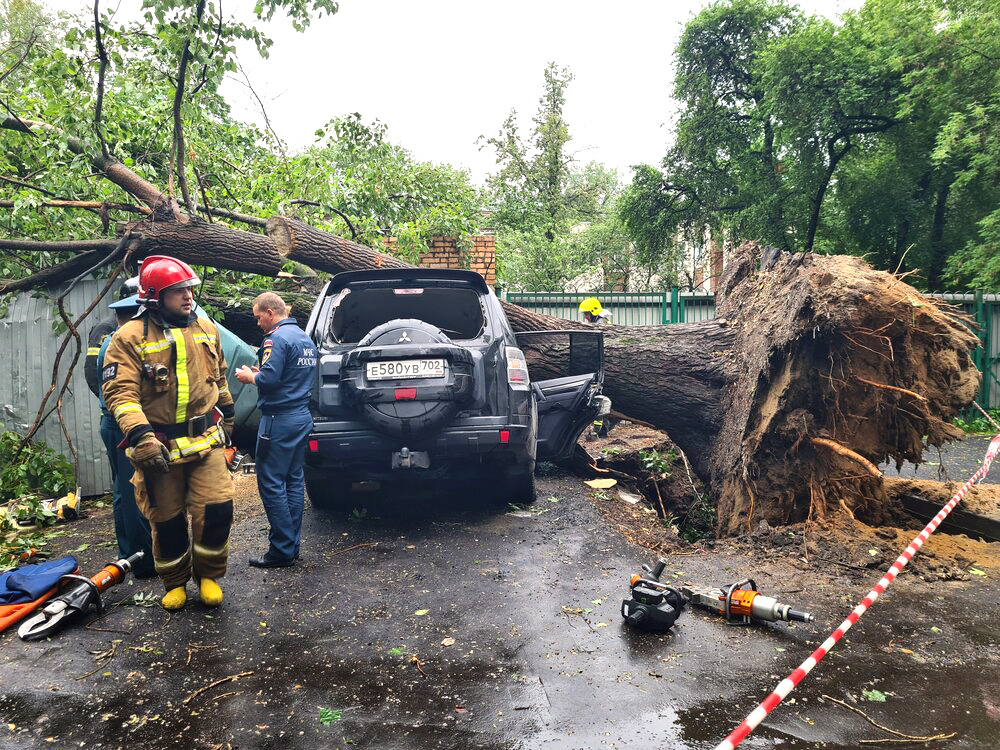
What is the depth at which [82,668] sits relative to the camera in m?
3.37

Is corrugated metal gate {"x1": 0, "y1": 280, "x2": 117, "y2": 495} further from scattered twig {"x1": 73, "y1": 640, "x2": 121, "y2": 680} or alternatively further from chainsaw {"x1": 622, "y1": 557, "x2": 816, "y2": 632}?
chainsaw {"x1": 622, "y1": 557, "x2": 816, "y2": 632}

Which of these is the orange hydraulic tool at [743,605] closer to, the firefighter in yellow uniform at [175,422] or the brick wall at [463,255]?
the firefighter in yellow uniform at [175,422]

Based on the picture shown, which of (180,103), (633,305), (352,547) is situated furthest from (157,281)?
(633,305)

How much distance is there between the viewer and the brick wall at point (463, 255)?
476 inches

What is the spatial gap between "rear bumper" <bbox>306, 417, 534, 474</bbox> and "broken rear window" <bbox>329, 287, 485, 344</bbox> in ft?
2.83

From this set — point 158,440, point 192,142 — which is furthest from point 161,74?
point 158,440

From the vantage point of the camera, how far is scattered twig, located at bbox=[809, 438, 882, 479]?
5.20m

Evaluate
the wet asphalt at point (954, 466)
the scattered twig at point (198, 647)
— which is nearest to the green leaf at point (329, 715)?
the scattered twig at point (198, 647)

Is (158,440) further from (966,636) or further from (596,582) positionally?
(966,636)

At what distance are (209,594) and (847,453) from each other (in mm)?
4442

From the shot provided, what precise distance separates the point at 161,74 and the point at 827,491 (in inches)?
310

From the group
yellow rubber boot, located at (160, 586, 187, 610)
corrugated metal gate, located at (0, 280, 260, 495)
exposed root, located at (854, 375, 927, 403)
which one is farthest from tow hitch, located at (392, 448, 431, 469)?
corrugated metal gate, located at (0, 280, 260, 495)

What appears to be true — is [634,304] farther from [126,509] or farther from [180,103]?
[126,509]

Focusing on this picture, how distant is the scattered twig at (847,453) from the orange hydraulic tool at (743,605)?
1.76 m
